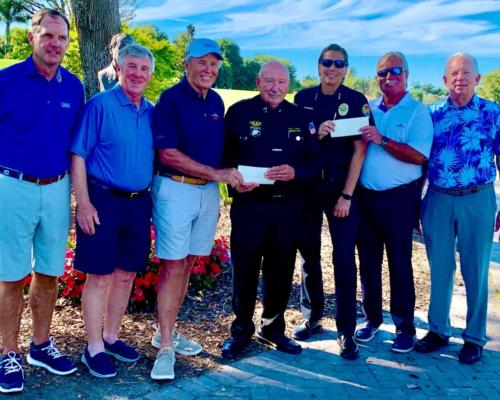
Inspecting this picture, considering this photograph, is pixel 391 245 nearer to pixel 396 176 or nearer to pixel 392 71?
pixel 396 176

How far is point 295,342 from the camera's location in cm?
475

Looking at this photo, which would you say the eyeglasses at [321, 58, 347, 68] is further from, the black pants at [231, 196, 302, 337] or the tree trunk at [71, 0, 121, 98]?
the tree trunk at [71, 0, 121, 98]

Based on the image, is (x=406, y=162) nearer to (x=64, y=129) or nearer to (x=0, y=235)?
(x=64, y=129)

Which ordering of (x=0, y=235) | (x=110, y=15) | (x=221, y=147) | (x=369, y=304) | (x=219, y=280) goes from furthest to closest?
(x=110, y=15), (x=219, y=280), (x=369, y=304), (x=221, y=147), (x=0, y=235)

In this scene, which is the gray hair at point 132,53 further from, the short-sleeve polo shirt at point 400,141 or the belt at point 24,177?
the short-sleeve polo shirt at point 400,141

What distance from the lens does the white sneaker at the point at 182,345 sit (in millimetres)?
4559

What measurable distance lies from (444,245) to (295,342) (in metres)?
1.50

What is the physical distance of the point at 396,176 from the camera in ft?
15.0

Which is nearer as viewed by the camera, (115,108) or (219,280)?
(115,108)

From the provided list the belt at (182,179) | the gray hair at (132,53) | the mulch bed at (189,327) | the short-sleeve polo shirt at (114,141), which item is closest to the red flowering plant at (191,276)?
the mulch bed at (189,327)

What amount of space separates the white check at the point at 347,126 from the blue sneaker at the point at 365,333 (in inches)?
71.2

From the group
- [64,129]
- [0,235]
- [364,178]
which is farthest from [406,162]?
[0,235]

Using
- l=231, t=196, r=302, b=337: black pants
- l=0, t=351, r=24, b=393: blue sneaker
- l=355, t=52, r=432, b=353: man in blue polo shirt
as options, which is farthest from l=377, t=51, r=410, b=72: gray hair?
l=0, t=351, r=24, b=393: blue sneaker

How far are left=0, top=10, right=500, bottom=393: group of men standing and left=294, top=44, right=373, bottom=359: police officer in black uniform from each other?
1cm
